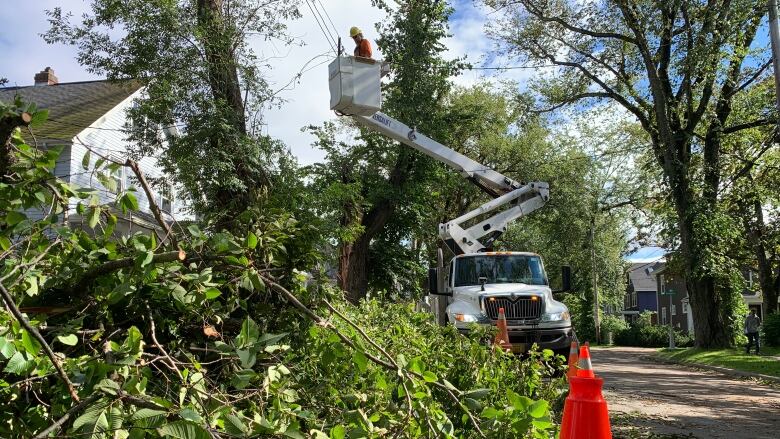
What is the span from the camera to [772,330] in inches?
1228

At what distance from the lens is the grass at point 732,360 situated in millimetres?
17739

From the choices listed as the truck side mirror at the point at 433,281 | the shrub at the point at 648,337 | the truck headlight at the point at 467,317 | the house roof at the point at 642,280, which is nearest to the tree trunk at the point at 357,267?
the truck side mirror at the point at 433,281

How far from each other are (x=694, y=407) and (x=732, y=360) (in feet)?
38.8

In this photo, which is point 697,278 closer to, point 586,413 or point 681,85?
point 681,85

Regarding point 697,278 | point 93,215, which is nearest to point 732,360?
point 697,278

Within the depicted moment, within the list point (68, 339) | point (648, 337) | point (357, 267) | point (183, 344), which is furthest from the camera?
point (648, 337)

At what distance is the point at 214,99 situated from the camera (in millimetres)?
13961

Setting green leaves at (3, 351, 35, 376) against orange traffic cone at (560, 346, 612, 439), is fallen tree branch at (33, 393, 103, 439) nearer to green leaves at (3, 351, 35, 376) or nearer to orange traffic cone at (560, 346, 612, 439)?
green leaves at (3, 351, 35, 376)

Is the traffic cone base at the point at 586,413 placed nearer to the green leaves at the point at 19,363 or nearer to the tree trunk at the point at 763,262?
the green leaves at the point at 19,363

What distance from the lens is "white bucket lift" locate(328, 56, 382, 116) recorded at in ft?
40.3

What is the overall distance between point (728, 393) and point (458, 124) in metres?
14.6

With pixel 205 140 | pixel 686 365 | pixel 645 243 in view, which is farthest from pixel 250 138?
pixel 645 243

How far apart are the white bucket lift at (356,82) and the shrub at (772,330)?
89.5 feet

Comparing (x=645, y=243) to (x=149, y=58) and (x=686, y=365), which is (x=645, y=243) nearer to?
(x=686, y=365)
